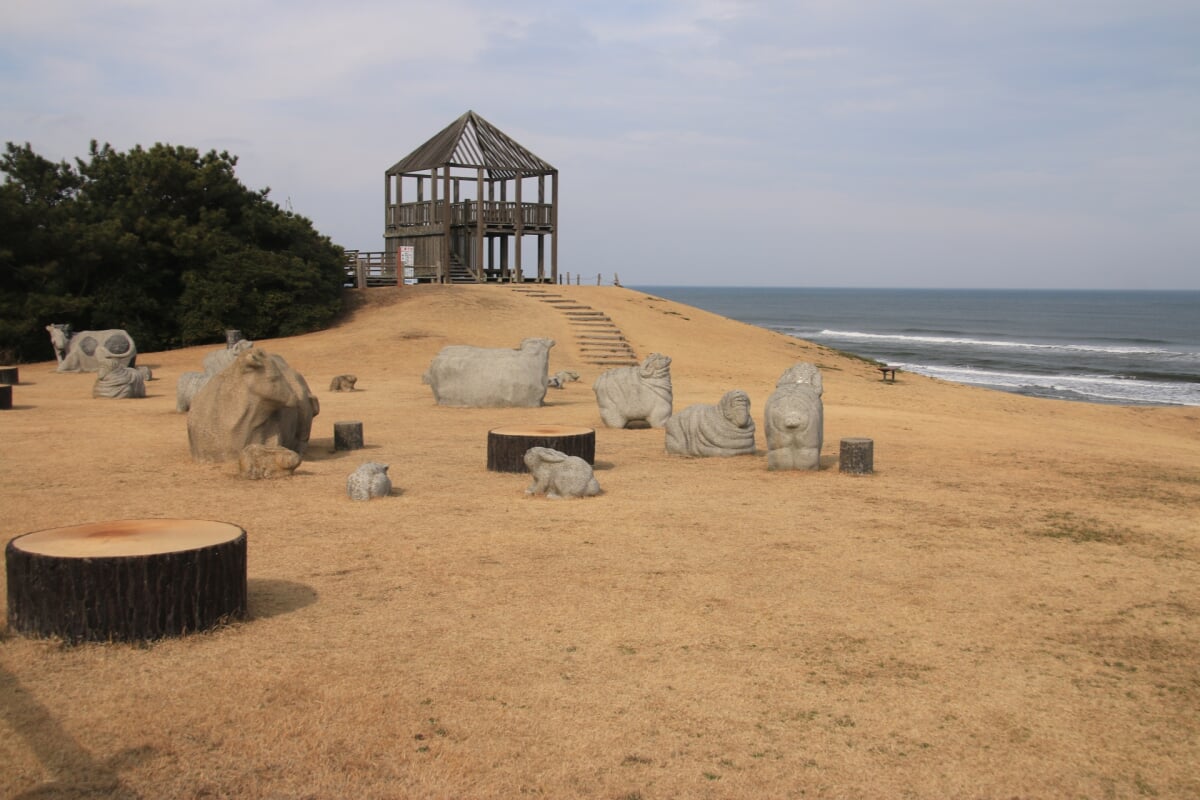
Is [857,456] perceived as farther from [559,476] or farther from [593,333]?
[593,333]

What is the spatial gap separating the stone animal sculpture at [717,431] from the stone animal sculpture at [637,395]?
2.84m

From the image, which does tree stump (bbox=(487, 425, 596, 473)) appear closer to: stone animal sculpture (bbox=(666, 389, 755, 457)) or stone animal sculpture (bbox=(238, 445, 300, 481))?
stone animal sculpture (bbox=(666, 389, 755, 457))

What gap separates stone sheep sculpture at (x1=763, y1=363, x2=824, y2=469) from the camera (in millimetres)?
12289

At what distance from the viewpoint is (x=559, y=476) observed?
1068 cm

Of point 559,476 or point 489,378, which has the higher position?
point 489,378

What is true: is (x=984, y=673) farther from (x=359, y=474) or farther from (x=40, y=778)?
(x=359, y=474)

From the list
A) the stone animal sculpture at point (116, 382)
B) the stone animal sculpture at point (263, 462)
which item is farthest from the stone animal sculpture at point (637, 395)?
the stone animal sculpture at point (116, 382)

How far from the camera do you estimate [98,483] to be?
11.1 metres

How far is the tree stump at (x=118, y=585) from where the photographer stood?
20.1 ft

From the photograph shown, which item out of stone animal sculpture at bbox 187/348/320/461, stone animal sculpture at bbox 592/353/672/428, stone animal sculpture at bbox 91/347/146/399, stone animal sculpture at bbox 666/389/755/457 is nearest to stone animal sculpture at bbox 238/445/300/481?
stone animal sculpture at bbox 187/348/320/461

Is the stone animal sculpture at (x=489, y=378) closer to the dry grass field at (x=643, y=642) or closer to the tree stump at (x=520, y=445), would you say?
the dry grass field at (x=643, y=642)

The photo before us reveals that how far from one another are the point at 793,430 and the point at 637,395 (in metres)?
4.43

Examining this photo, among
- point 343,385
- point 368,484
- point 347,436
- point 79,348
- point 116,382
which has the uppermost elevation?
point 79,348

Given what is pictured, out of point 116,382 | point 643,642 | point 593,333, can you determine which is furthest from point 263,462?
point 593,333
